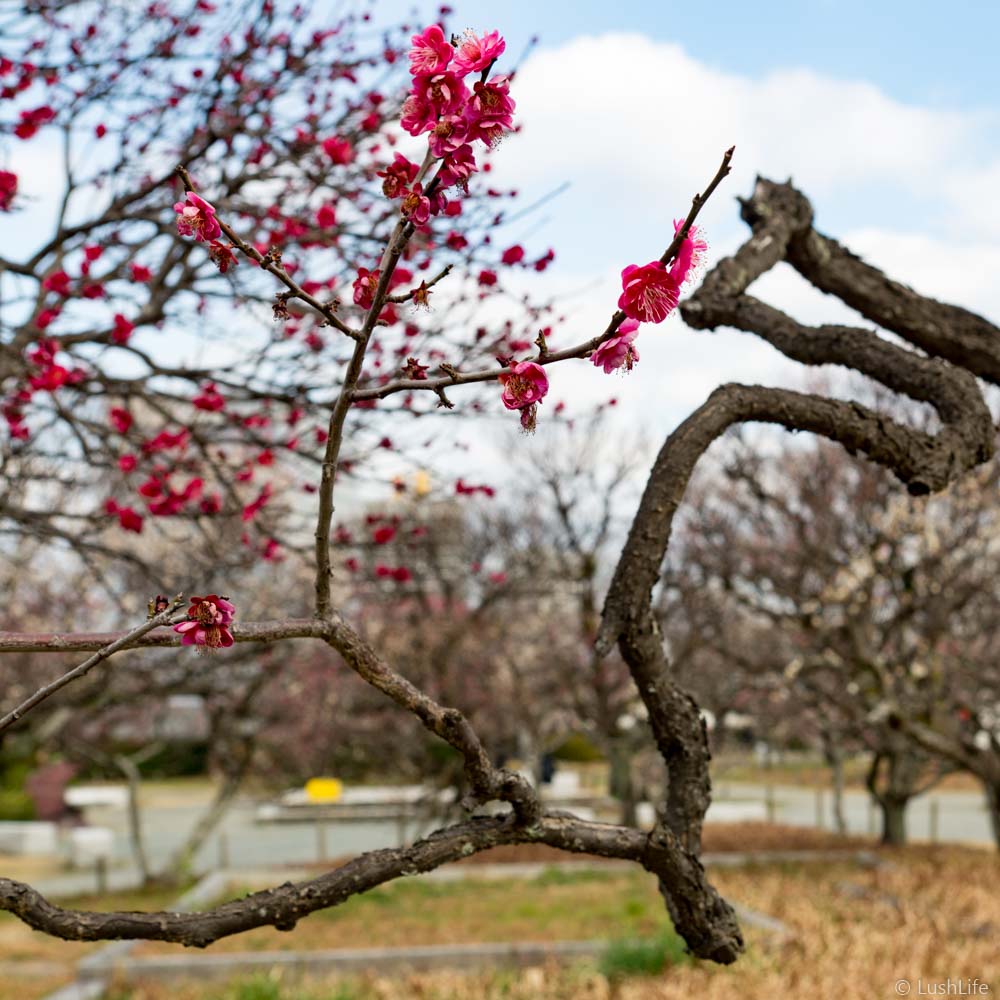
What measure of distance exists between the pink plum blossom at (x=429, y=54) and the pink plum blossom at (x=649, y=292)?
0.37 meters

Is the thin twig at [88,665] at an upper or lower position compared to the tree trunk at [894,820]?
upper

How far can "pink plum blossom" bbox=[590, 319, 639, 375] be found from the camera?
1.44 metres

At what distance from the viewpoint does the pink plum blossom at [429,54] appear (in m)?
1.43

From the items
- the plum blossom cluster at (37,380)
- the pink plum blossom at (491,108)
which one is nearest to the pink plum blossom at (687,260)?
the pink plum blossom at (491,108)

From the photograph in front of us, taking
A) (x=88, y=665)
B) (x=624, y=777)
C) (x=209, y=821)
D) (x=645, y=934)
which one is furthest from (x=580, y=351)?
(x=624, y=777)

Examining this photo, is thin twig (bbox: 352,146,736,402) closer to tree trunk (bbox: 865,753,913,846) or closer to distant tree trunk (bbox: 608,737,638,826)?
distant tree trunk (bbox: 608,737,638,826)

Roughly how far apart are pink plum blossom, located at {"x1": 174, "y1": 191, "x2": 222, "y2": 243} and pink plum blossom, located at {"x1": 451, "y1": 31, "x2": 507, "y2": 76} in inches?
14.7

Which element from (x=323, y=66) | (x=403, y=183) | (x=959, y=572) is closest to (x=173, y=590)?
(x=323, y=66)

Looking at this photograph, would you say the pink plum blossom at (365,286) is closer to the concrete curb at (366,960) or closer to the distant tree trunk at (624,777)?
the concrete curb at (366,960)

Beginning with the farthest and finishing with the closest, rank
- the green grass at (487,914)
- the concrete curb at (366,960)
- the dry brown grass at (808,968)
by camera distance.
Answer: the green grass at (487,914) → the concrete curb at (366,960) → the dry brown grass at (808,968)

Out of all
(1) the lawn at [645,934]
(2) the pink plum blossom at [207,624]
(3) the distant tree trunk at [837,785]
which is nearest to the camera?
(2) the pink plum blossom at [207,624]

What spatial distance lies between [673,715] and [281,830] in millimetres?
20649

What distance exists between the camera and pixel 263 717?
58.9 ft

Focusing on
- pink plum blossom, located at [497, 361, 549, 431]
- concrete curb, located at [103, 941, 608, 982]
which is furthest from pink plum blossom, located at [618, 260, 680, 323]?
concrete curb, located at [103, 941, 608, 982]
